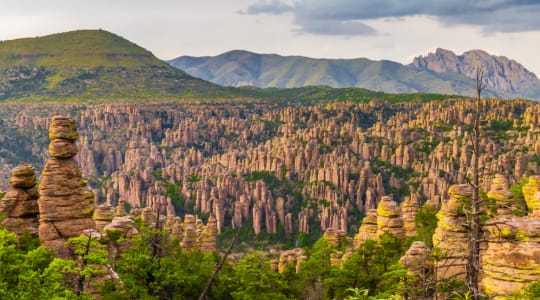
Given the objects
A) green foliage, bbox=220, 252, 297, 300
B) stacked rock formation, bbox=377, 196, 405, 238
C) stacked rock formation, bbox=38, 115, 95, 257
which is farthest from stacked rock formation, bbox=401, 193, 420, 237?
stacked rock formation, bbox=38, 115, 95, 257

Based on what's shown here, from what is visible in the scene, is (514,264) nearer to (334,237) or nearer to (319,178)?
(334,237)

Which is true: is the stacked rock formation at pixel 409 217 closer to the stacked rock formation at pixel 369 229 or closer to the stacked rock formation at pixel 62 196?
the stacked rock formation at pixel 369 229

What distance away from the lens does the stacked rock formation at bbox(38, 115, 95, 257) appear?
1662 inches

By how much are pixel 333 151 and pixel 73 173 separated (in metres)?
141

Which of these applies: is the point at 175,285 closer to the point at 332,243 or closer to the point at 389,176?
the point at 332,243

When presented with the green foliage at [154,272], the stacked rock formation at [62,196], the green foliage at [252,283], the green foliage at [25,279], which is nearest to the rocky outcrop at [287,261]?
the green foliage at [252,283]

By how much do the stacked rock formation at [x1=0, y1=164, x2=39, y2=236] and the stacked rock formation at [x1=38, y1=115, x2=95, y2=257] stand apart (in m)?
3.04

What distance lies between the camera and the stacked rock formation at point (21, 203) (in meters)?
44.1

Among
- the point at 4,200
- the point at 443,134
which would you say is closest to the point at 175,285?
the point at 4,200

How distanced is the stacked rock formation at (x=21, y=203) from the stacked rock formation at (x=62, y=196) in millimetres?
A: 3045

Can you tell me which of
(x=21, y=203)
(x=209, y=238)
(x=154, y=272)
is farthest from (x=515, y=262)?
(x=209, y=238)

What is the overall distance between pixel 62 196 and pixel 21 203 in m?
4.81

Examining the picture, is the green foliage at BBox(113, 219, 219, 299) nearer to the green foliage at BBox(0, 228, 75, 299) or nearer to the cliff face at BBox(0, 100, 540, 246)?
the green foliage at BBox(0, 228, 75, 299)

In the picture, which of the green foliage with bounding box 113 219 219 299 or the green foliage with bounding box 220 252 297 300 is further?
the green foliage with bounding box 220 252 297 300
